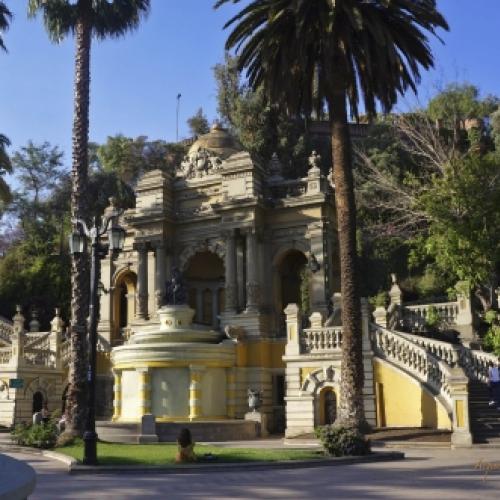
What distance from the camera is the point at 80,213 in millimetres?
24172

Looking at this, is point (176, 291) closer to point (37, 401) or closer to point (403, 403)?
→ point (37, 401)

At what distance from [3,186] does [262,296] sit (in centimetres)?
1345

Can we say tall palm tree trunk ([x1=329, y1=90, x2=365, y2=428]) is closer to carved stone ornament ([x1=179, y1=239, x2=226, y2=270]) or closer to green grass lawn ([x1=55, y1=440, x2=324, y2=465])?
green grass lawn ([x1=55, y1=440, x2=324, y2=465])

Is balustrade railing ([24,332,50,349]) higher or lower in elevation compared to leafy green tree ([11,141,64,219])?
lower

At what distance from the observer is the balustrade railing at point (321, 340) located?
26.5 m

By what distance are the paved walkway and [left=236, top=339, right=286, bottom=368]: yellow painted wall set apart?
14.3m

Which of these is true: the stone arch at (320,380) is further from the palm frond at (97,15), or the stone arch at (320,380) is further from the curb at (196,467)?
the palm frond at (97,15)

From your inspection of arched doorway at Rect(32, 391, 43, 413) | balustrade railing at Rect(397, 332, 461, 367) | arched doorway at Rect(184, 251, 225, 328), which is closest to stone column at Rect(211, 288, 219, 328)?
arched doorway at Rect(184, 251, 225, 328)

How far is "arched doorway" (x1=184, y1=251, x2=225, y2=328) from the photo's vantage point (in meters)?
37.0

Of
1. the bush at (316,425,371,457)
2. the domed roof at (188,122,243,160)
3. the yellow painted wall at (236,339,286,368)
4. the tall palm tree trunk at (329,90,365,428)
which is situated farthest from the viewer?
the domed roof at (188,122,243,160)

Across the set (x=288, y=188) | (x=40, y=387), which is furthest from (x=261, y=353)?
(x=40, y=387)

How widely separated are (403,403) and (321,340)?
3970 mm

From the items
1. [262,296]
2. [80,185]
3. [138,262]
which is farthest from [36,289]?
[80,185]

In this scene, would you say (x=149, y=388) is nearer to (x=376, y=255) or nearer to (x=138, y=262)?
(x=138, y=262)
